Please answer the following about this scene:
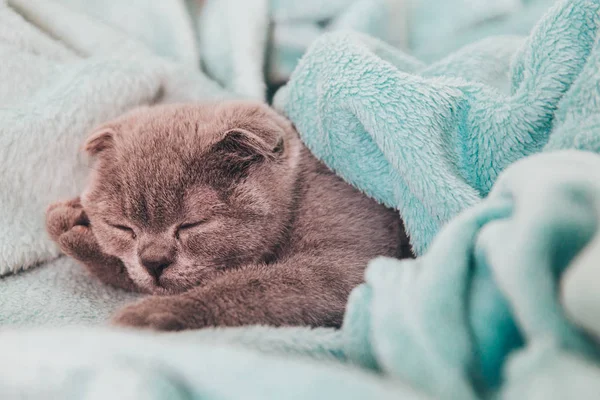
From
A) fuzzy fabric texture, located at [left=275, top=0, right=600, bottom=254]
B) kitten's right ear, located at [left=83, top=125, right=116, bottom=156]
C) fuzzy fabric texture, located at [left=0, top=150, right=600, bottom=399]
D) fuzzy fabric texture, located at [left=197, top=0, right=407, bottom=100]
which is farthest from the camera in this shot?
fuzzy fabric texture, located at [left=197, top=0, right=407, bottom=100]

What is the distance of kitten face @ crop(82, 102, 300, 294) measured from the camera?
89cm

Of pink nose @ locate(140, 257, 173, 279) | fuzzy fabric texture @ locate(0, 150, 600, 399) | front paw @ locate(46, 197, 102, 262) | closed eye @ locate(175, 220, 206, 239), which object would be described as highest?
fuzzy fabric texture @ locate(0, 150, 600, 399)

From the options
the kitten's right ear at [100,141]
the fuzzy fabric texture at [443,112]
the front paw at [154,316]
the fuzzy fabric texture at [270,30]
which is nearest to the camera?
the front paw at [154,316]

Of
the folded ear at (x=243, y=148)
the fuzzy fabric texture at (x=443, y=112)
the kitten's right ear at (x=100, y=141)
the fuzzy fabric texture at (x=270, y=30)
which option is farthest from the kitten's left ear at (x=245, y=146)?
the fuzzy fabric texture at (x=270, y=30)

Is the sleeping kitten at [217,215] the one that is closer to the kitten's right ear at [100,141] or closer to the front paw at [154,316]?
the kitten's right ear at [100,141]

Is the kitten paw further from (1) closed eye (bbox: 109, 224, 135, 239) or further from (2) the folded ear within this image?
(2) the folded ear

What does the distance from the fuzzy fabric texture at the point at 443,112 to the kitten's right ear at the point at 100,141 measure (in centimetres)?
40

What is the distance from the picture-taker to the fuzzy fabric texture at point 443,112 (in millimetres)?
765

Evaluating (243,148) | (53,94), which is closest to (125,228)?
(243,148)

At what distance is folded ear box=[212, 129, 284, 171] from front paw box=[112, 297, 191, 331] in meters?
0.34

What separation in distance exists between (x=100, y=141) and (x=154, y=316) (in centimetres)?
51

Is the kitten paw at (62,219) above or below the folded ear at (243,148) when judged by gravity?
below

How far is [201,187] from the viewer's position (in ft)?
2.97

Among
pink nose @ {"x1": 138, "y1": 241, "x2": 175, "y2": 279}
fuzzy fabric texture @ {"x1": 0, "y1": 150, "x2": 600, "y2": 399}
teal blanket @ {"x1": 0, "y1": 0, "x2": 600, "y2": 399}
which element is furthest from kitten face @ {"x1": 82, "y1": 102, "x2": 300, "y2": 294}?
fuzzy fabric texture @ {"x1": 0, "y1": 150, "x2": 600, "y2": 399}
